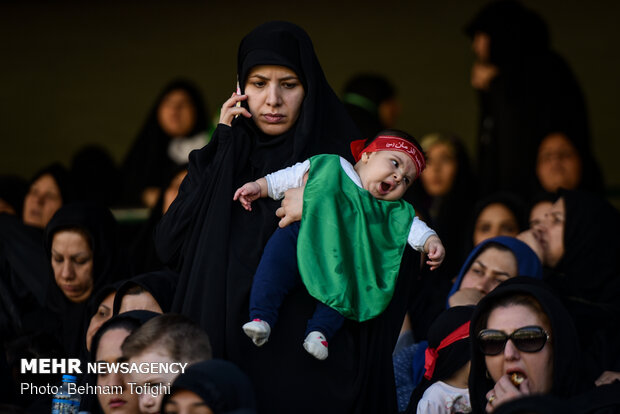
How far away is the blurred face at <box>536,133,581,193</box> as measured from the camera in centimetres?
778

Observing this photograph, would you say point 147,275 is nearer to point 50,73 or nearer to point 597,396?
point 597,396

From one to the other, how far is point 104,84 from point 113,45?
39 cm

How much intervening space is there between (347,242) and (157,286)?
1.19 metres

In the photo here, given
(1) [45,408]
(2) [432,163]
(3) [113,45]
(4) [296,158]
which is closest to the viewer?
(4) [296,158]

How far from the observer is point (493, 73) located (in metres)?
8.48

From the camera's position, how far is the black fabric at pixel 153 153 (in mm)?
8875

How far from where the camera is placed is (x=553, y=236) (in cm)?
664

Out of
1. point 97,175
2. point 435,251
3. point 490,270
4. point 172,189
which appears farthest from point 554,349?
point 97,175

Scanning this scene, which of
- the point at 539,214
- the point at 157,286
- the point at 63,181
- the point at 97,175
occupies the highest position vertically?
the point at 97,175

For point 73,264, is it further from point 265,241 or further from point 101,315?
point 265,241

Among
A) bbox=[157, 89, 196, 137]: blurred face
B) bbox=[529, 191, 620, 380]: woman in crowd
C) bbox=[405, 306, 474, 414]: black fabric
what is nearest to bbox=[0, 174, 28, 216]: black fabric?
bbox=[157, 89, 196, 137]: blurred face

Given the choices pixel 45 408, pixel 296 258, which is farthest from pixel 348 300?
pixel 45 408

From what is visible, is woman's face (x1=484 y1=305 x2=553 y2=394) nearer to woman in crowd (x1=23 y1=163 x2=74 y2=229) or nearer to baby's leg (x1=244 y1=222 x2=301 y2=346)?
baby's leg (x1=244 y1=222 x2=301 y2=346)

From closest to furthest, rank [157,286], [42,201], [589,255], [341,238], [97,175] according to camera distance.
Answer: [341,238] < [157,286] < [589,255] < [42,201] < [97,175]
